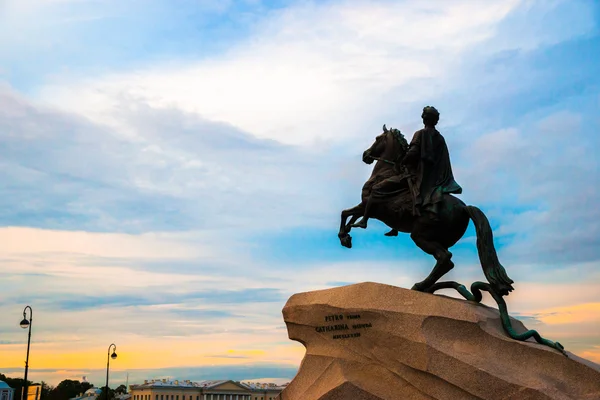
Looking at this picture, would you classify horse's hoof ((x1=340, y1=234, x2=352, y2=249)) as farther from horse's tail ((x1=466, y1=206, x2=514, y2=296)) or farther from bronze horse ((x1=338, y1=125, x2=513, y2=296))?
horse's tail ((x1=466, y1=206, x2=514, y2=296))

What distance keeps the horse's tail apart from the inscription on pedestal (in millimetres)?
2541

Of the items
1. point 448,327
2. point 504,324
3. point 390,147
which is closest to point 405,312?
point 448,327

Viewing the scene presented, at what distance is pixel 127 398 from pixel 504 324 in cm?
8719

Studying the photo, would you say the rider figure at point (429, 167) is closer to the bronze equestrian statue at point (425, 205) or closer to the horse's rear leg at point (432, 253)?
the bronze equestrian statue at point (425, 205)

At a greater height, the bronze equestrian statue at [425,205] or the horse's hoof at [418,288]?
the bronze equestrian statue at [425,205]

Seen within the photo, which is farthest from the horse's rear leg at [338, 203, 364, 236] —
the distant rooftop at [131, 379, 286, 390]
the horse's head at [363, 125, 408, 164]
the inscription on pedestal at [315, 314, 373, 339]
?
the distant rooftop at [131, 379, 286, 390]

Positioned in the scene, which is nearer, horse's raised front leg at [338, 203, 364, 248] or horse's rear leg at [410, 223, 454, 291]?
horse's rear leg at [410, 223, 454, 291]

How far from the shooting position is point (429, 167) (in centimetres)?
1493

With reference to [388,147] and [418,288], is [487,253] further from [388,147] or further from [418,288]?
[388,147]

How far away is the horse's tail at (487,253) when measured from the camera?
1403 centimetres

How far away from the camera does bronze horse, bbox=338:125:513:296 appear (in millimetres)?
14242

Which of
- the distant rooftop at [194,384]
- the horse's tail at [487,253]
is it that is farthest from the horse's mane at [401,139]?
the distant rooftop at [194,384]

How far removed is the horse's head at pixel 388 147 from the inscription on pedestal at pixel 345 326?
3.48m

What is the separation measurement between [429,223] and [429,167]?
1.14 m
